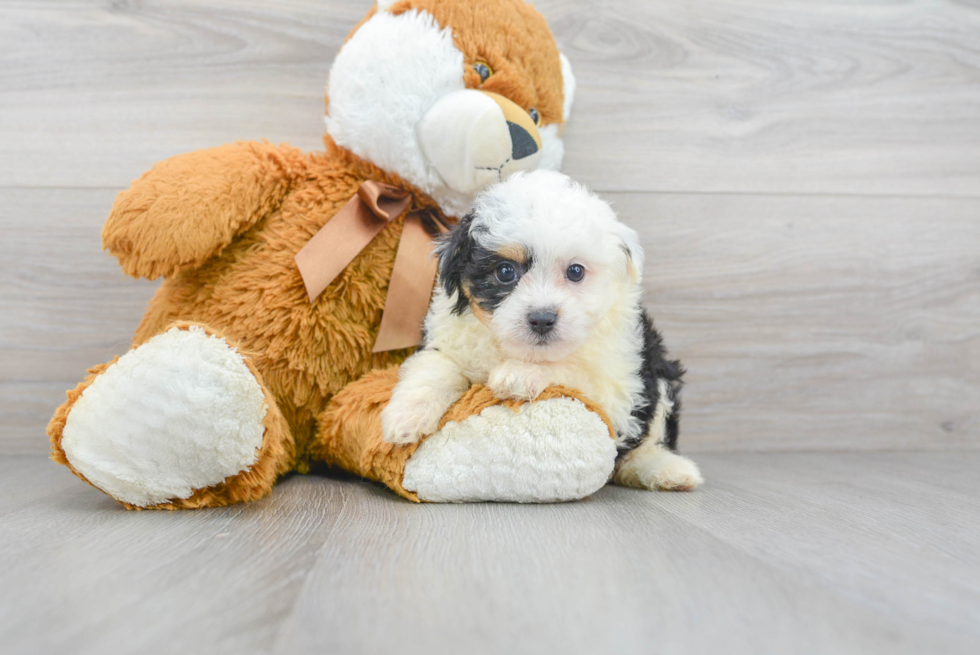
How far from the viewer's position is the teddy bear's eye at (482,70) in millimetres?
1139

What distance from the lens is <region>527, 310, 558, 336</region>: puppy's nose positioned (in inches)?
36.0

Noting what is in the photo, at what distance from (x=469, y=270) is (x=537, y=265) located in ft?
0.32

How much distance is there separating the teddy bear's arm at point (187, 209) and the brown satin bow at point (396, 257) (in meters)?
0.12

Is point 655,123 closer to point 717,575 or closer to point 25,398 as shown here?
point 717,575

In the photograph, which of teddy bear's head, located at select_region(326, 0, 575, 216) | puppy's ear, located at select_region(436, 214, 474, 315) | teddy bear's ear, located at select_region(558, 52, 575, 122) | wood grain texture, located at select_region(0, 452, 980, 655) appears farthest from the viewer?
teddy bear's ear, located at select_region(558, 52, 575, 122)

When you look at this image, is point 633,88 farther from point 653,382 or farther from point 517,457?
point 517,457

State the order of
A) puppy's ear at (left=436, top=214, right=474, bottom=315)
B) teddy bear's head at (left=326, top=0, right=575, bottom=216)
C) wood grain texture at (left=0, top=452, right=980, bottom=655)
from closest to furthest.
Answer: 1. wood grain texture at (left=0, top=452, right=980, bottom=655)
2. puppy's ear at (left=436, top=214, right=474, bottom=315)
3. teddy bear's head at (left=326, top=0, right=575, bottom=216)

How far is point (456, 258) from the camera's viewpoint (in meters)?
1.00

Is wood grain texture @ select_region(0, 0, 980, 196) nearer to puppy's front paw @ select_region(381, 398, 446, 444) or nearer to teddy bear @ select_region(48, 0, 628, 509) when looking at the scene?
teddy bear @ select_region(48, 0, 628, 509)

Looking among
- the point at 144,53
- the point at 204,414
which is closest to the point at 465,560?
the point at 204,414

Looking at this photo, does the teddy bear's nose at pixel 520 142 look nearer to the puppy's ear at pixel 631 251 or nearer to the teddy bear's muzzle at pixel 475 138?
the teddy bear's muzzle at pixel 475 138

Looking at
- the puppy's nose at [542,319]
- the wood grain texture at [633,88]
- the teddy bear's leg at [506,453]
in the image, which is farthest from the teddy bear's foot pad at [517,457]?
the wood grain texture at [633,88]

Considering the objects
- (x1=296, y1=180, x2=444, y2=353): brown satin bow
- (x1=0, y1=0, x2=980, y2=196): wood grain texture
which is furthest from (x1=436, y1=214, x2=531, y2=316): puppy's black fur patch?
(x1=0, y1=0, x2=980, y2=196): wood grain texture

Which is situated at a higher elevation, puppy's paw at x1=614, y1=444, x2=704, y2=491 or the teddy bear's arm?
the teddy bear's arm
